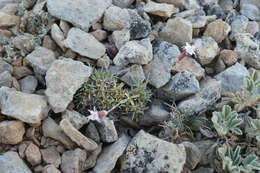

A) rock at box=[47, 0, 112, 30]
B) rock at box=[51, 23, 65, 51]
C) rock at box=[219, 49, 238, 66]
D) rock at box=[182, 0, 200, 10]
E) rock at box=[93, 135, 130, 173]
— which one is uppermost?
rock at box=[47, 0, 112, 30]

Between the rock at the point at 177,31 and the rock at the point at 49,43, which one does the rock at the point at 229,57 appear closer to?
the rock at the point at 177,31

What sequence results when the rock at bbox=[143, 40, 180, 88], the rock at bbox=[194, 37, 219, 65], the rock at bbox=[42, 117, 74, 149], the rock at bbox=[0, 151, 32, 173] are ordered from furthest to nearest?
the rock at bbox=[194, 37, 219, 65] → the rock at bbox=[143, 40, 180, 88] → the rock at bbox=[42, 117, 74, 149] → the rock at bbox=[0, 151, 32, 173]

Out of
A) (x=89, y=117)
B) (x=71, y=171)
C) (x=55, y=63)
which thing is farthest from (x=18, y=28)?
(x=71, y=171)

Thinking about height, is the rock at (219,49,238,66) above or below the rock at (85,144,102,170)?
above

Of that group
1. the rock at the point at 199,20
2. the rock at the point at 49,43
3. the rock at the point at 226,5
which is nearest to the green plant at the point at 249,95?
the rock at the point at 199,20

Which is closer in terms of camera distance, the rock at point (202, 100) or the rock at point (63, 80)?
the rock at point (63, 80)

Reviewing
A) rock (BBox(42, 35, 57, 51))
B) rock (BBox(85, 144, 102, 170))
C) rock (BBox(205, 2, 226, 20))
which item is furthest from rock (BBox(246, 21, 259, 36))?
rock (BBox(85, 144, 102, 170))

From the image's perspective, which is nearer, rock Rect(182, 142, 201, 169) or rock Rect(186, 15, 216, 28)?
rock Rect(182, 142, 201, 169)

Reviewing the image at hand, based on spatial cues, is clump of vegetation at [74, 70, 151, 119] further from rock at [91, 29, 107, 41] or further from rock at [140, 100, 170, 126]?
rock at [91, 29, 107, 41]
